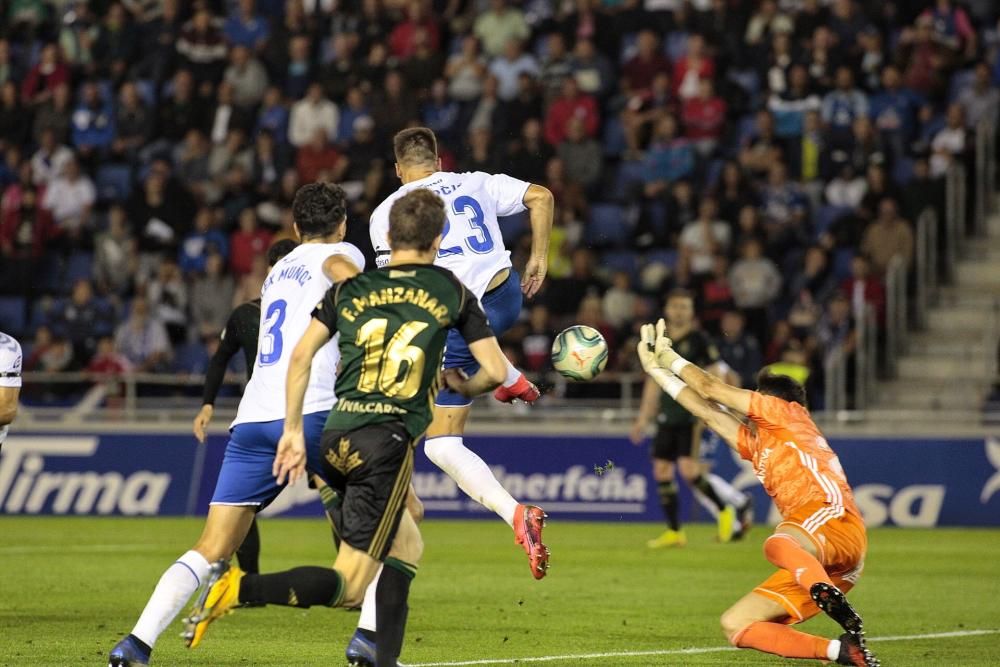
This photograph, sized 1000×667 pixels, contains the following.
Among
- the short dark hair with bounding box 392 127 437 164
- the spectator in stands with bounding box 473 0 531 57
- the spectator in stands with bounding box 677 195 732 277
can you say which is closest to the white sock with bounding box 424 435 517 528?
the short dark hair with bounding box 392 127 437 164

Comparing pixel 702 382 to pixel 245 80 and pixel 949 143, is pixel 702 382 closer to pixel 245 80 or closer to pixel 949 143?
pixel 949 143

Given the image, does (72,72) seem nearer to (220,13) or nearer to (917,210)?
(220,13)

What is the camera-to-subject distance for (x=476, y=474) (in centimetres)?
965

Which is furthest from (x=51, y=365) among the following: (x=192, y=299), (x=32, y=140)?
(x=32, y=140)

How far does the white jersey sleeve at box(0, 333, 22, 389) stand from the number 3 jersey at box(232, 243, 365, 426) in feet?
6.41

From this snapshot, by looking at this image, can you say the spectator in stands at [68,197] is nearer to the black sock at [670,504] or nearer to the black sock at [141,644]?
the black sock at [670,504]

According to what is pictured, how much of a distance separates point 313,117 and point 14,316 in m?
4.85

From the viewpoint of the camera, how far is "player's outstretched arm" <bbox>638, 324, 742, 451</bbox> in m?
9.10

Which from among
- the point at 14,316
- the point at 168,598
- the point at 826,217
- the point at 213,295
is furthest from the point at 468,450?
the point at 14,316

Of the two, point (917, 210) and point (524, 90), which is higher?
point (524, 90)

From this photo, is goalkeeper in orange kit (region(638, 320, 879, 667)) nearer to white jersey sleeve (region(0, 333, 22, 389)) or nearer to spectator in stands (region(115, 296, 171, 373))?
white jersey sleeve (region(0, 333, 22, 389))

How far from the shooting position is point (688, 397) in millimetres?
9141

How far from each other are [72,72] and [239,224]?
4.84m

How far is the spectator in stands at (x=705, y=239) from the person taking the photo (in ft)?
69.1
